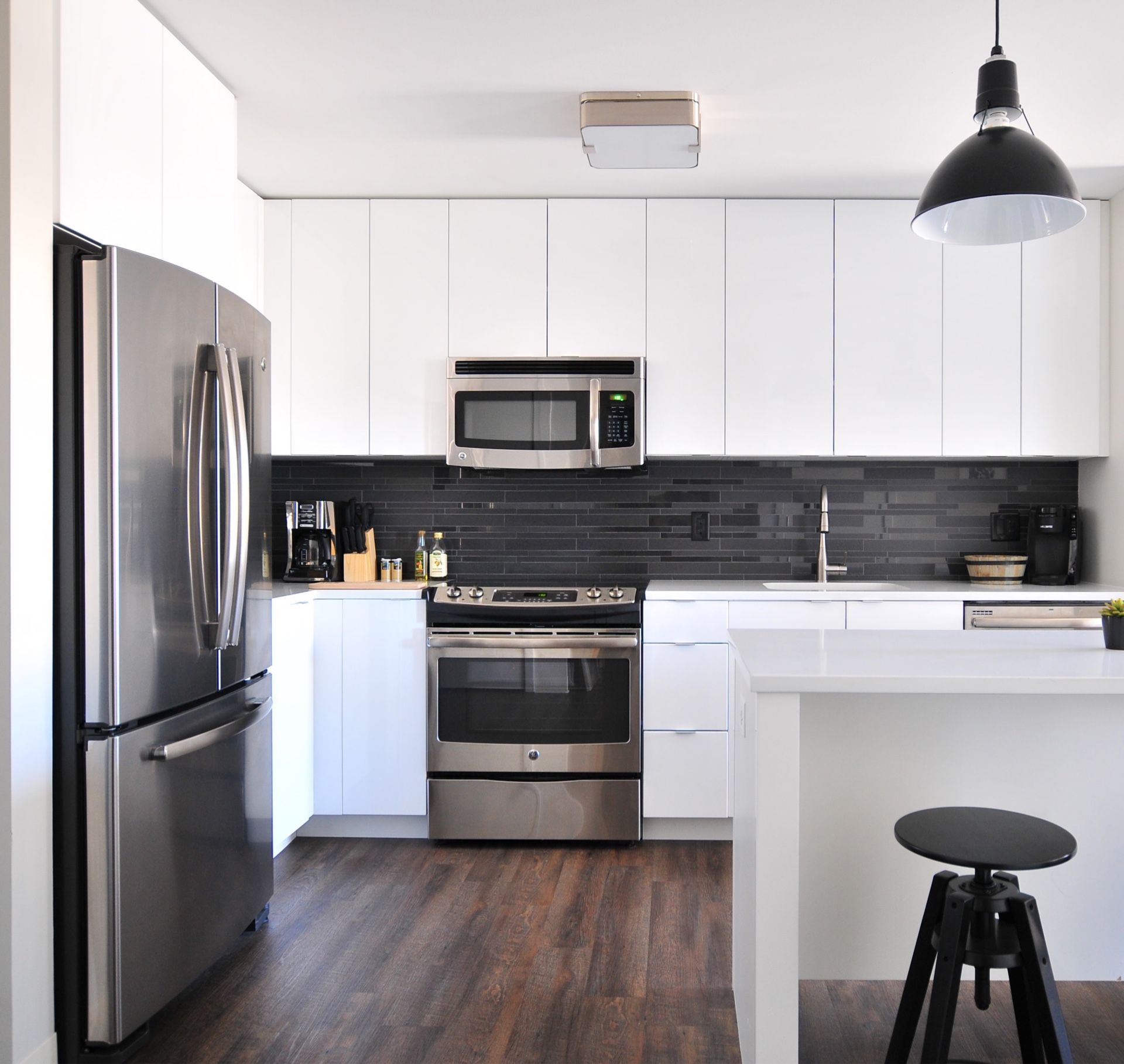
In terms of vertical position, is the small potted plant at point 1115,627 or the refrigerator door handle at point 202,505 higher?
the refrigerator door handle at point 202,505

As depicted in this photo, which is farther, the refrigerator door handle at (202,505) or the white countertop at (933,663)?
the refrigerator door handle at (202,505)

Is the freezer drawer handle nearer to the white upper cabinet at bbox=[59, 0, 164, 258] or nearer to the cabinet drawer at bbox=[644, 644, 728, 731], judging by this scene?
the white upper cabinet at bbox=[59, 0, 164, 258]

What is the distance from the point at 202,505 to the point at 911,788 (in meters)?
1.76

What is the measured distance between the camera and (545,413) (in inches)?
145

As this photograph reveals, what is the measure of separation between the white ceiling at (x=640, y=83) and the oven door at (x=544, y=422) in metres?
0.76

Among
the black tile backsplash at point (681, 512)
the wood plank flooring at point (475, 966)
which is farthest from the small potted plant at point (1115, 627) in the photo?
the black tile backsplash at point (681, 512)

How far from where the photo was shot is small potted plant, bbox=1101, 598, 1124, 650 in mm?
1967

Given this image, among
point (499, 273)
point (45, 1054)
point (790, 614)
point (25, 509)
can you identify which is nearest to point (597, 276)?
point (499, 273)

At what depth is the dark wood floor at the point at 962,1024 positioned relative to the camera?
6.73ft

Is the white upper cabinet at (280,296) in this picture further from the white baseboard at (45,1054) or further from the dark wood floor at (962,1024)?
the dark wood floor at (962,1024)

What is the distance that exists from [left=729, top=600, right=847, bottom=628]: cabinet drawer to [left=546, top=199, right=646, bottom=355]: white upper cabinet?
1.10 meters

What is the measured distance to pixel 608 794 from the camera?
11.2 ft

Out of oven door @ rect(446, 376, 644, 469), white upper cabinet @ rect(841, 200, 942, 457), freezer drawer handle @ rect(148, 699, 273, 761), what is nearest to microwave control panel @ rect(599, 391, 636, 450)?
oven door @ rect(446, 376, 644, 469)

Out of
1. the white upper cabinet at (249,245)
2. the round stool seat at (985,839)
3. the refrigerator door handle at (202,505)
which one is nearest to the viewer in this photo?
the round stool seat at (985,839)
